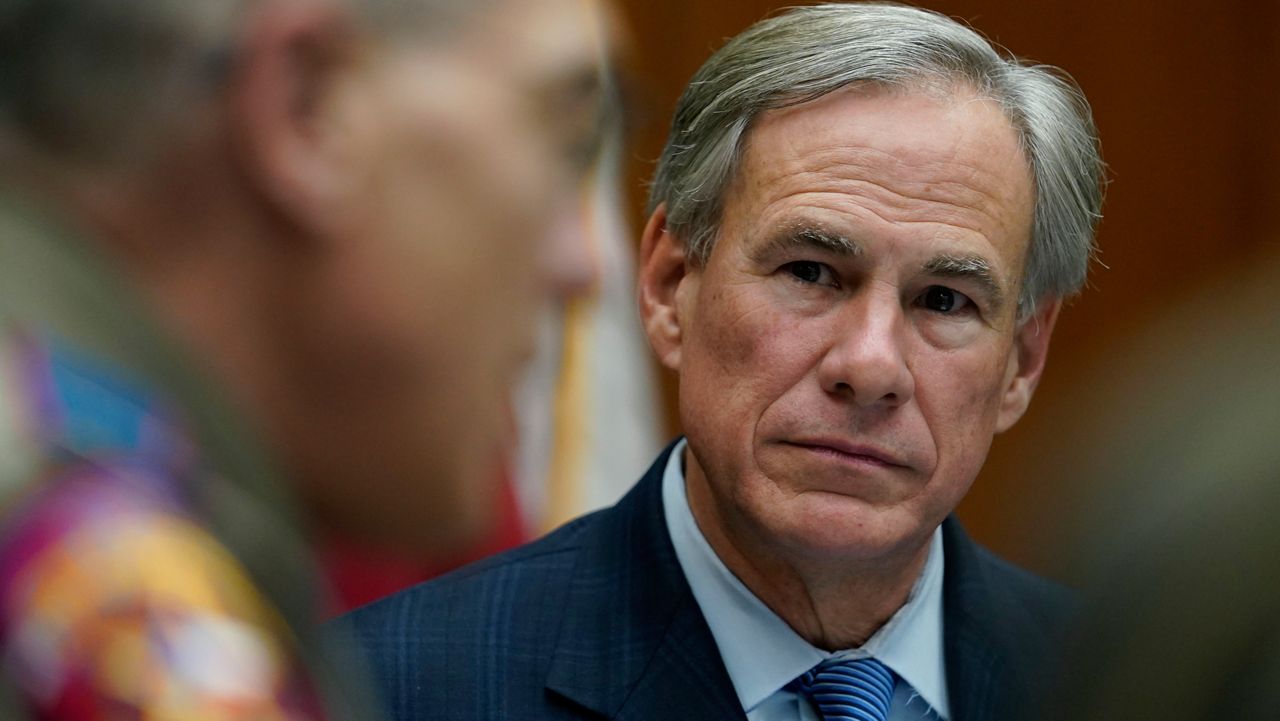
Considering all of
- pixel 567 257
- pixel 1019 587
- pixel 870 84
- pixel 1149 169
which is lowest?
pixel 1019 587

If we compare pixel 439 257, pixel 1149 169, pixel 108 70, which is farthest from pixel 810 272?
pixel 1149 169

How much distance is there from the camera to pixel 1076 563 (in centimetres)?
96

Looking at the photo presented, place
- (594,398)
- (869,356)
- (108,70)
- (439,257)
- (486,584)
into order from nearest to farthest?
(108,70)
(439,257)
(869,356)
(486,584)
(594,398)

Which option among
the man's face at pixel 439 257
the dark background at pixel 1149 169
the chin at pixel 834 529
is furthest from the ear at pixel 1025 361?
the dark background at pixel 1149 169

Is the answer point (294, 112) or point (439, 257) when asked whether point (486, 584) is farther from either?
point (294, 112)

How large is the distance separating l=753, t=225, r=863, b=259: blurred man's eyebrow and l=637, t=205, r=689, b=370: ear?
0.63 feet

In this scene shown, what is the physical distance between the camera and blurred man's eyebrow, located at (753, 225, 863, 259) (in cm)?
236

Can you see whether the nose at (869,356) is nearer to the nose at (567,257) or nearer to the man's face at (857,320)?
the man's face at (857,320)

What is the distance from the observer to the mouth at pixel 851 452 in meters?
2.33

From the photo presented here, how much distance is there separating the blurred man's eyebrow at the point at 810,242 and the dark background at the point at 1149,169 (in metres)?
2.82

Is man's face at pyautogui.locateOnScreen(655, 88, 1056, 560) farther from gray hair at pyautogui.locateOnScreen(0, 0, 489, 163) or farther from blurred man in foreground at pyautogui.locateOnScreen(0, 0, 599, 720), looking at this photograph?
gray hair at pyautogui.locateOnScreen(0, 0, 489, 163)

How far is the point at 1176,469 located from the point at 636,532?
165 centimetres

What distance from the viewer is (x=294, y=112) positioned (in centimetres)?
103

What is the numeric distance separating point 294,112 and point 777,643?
4.96 ft
